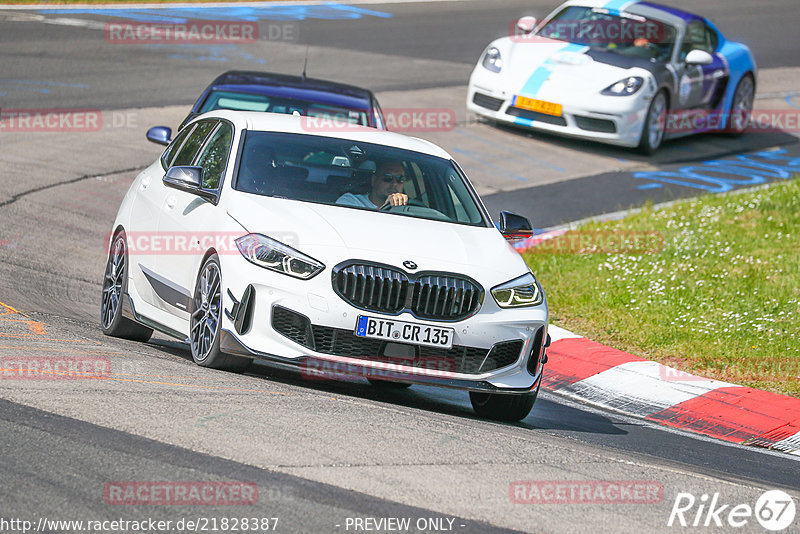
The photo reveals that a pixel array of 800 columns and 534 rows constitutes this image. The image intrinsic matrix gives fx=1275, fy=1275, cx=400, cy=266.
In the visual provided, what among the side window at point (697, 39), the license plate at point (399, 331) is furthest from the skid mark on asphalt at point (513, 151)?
the license plate at point (399, 331)

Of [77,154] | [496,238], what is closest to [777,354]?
[496,238]

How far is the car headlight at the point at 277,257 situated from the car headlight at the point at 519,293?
103 cm

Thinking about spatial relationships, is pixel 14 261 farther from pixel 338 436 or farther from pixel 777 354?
pixel 777 354

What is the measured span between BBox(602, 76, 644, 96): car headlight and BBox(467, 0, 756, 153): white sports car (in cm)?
1

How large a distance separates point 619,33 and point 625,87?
1391mm

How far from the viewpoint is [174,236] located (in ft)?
25.6

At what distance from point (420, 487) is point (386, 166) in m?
3.22

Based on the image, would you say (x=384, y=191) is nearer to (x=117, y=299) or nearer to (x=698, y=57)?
(x=117, y=299)

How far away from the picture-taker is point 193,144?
338 inches

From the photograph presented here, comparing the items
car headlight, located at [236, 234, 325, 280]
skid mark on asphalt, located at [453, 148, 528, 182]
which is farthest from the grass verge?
car headlight, located at [236, 234, 325, 280]

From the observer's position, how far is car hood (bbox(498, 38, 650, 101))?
16969mm

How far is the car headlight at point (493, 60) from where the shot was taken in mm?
17547

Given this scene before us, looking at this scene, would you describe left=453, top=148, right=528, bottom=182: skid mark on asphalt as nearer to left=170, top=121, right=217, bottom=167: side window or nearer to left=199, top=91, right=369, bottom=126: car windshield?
left=199, top=91, right=369, bottom=126: car windshield

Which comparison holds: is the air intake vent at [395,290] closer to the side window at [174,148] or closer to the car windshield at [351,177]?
the car windshield at [351,177]
